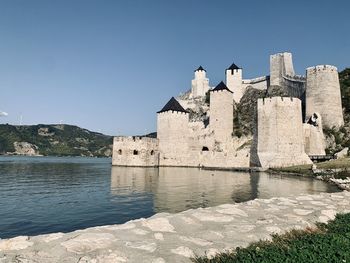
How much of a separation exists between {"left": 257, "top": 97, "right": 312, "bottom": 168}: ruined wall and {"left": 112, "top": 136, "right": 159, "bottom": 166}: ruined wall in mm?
15592

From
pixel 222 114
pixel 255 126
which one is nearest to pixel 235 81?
pixel 222 114

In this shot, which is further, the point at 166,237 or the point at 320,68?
the point at 320,68

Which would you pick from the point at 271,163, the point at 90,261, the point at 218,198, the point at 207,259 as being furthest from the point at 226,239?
the point at 271,163

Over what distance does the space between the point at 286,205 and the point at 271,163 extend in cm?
2756

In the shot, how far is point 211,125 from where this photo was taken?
46.7 metres

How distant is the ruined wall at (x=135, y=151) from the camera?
1742 inches

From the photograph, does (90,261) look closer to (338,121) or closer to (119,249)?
(119,249)

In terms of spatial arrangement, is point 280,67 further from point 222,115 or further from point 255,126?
point 255,126

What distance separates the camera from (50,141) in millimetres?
163375

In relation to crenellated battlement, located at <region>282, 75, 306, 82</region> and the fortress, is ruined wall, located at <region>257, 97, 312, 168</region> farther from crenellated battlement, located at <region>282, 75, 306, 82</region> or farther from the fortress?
crenellated battlement, located at <region>282, 75, 306, 82</region>

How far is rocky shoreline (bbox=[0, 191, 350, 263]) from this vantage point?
4.12 meters

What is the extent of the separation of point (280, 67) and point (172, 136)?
19.5m

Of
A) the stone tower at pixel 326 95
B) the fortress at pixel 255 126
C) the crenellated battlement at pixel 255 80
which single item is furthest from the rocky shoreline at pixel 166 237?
the crenellated battlement at pixel 255 80

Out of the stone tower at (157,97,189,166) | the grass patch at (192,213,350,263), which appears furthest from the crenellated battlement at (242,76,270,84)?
the grass patch at (192,213,350,263)
